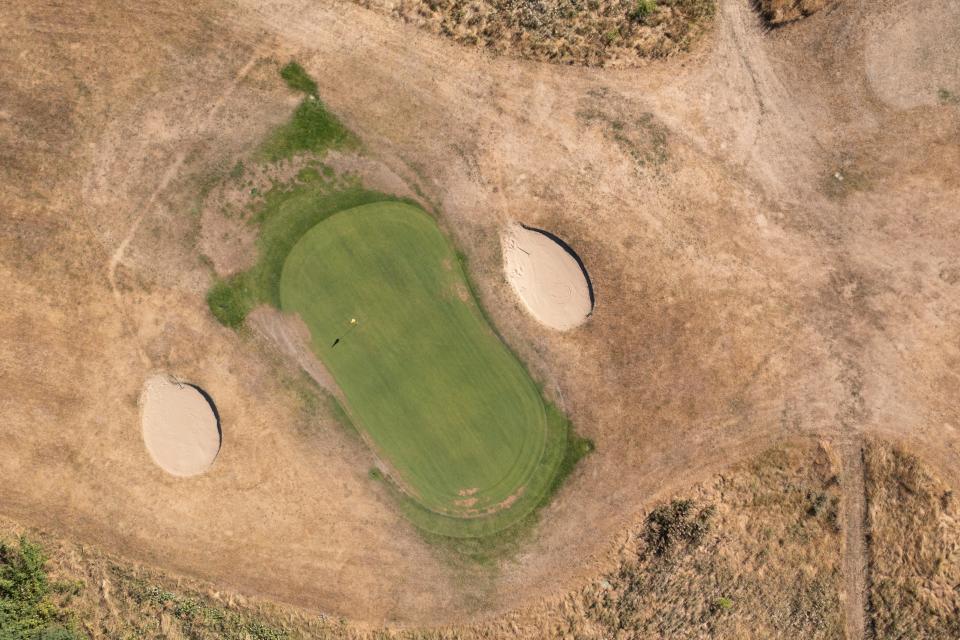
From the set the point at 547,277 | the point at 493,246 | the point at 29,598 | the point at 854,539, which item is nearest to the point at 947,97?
the point at 547,277

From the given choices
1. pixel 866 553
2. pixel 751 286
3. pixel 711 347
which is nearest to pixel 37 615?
pixel 711 347

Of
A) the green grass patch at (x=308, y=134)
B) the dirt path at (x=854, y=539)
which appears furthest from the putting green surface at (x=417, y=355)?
the dirt path at (x=854, y=539)

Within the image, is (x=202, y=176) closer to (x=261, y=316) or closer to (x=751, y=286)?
(x=261, y=316)

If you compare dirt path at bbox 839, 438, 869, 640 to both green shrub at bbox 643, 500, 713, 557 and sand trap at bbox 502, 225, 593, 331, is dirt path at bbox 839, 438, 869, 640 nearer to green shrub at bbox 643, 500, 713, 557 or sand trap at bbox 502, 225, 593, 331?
green shrub at bbox 643, 500, 713, 557

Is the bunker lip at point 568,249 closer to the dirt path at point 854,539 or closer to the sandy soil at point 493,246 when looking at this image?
the sandy soil at point 493,246

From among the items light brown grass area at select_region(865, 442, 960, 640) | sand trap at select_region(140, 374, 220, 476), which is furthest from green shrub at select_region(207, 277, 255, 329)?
light brown grass area at select_region(865, 442, 960, 640)

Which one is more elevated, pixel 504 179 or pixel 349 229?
pixel 504 179

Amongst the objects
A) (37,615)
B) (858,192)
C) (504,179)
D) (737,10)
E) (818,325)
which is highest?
(737,10)

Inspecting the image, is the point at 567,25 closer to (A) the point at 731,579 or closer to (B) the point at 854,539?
(A) the point at 731,579
